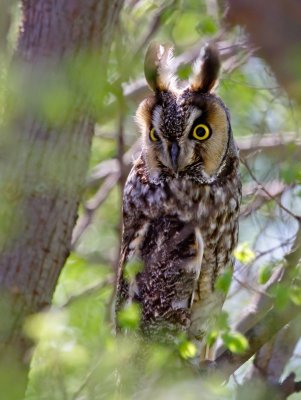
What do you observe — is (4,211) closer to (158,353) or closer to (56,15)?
(158,353)

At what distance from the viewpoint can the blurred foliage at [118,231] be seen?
1.46 meters

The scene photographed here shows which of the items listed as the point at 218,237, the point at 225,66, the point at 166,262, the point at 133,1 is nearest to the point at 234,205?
the point at 218,237

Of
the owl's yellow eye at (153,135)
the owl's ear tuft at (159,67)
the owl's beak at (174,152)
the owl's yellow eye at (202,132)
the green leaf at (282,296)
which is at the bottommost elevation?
the green leaf at (282,296)

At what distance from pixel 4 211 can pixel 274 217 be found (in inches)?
40.3

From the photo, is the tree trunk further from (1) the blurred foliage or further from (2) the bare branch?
(2) the bare branch

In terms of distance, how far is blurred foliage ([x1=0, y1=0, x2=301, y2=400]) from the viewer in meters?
1.46

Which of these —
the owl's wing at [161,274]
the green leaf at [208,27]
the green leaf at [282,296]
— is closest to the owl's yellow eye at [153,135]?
the owl's wing at [161,274]

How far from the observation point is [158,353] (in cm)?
177

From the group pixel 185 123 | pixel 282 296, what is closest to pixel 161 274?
pixel 185 123

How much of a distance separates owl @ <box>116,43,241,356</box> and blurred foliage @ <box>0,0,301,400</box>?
104 millimetres

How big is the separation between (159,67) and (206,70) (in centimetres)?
17

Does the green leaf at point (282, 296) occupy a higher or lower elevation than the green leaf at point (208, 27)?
lower

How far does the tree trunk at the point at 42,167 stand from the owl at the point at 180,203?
0.75 ft

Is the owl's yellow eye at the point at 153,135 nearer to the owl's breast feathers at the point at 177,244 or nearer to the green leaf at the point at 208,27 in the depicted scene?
the owl's breast feathers at the point at 177,244
